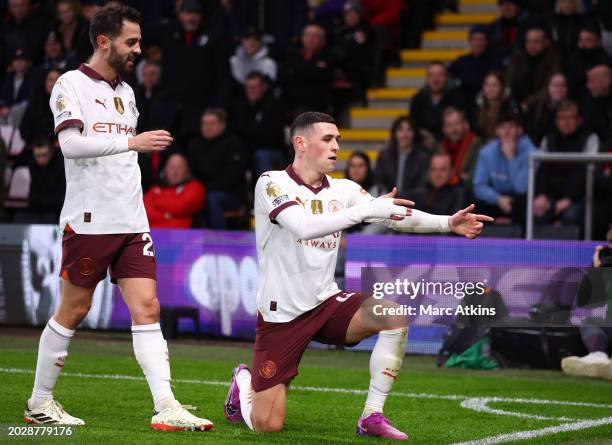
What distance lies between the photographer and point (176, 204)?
1418 cm

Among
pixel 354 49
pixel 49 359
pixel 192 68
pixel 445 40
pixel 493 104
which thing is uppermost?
pixel 445 40

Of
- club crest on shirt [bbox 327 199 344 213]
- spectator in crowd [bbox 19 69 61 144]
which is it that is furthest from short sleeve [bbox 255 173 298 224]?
spectator in crowd [bbox 19 69 61 144]

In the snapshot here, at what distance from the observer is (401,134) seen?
1438 cm

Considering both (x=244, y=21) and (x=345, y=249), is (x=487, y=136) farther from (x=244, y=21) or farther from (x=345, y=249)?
(x=244, y=21)

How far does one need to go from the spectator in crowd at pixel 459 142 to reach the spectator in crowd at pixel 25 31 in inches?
260

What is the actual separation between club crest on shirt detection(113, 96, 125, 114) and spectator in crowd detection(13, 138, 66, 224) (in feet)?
25.7

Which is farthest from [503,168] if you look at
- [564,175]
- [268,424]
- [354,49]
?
[268,424]

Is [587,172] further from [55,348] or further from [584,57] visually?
[55,348]

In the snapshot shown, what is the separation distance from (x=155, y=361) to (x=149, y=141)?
1.24m

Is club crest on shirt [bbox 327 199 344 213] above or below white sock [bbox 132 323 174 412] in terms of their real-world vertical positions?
above

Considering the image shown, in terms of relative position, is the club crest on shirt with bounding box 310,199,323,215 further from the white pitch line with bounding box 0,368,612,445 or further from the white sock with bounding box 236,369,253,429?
the white pitch line with bounding box 0,368,612,445

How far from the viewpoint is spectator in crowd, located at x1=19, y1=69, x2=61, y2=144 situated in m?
16.4

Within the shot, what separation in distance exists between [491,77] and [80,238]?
25.8 feet

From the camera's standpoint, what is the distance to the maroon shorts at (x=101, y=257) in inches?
285
